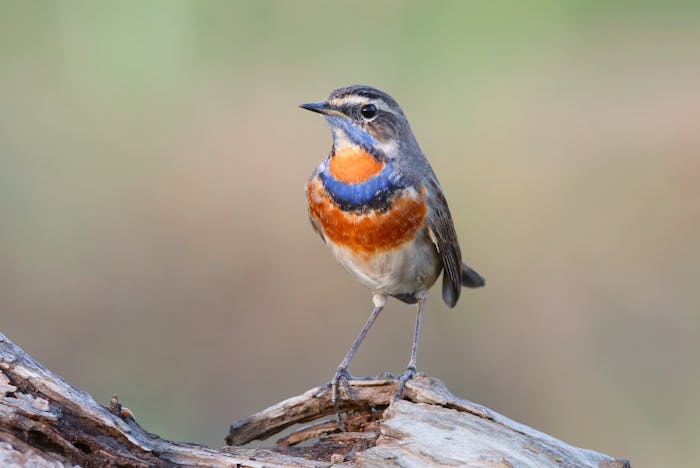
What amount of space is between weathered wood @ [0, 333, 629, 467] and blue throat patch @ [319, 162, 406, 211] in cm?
90

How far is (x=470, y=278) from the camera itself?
647 centimetres

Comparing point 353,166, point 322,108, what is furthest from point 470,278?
point 322,108

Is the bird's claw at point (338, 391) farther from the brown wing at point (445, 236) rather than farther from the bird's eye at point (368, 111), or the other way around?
the bird's eye at point (368, 111)

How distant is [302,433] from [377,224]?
3.64 ft

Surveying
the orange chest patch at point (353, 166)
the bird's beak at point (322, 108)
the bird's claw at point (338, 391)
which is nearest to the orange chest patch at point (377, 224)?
the orange chest patch at point (353, 166)

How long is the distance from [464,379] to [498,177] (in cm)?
260

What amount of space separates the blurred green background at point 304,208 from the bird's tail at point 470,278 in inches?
53.7

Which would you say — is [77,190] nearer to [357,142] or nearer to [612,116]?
[357,142]

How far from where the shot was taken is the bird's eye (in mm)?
5426

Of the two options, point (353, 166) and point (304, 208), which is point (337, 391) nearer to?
point (353, 166)

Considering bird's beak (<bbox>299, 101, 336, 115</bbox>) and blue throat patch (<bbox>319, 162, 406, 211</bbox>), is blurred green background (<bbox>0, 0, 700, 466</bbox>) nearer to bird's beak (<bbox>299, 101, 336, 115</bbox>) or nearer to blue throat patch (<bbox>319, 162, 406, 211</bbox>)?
blue throat patch (<bbox>319, 162, 406, 211</bbox>)

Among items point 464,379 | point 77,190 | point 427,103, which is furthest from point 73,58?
point 464,379

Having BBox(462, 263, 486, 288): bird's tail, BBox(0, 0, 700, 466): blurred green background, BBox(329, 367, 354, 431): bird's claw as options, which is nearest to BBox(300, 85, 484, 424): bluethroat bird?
BBox(329, 367, 354, 431): bird's claw

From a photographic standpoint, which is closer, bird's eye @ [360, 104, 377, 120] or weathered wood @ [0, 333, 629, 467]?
weathered wood @ [0, 333, 629, 467]
